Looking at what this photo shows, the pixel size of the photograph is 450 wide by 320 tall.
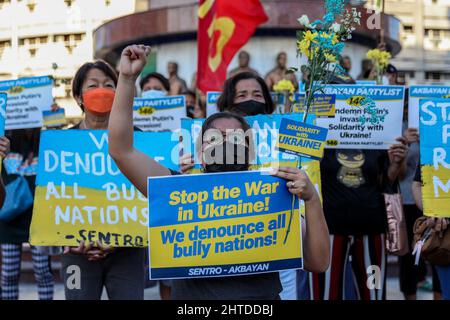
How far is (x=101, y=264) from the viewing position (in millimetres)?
3297

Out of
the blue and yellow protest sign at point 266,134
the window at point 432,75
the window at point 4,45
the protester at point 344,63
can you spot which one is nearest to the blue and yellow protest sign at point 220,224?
the blue and yellow protest sign at point 266,134

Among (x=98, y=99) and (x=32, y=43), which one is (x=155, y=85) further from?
(x=98, y=99)

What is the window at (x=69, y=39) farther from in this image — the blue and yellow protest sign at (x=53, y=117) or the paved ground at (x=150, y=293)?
the paved ground at (x=150, y=293)

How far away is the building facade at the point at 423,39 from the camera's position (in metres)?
27.1

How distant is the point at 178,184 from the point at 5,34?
8.38ft

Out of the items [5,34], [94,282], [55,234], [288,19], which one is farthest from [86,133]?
[288,19]

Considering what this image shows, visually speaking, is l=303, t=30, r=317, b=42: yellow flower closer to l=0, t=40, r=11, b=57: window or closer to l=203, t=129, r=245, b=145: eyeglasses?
l=203, t=129, r=245, b=145: eyeglasses

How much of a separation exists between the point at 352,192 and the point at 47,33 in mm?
2456

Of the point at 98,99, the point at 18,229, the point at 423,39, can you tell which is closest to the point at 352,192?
the point at 98,99

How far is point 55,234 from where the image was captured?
3385 millimetres

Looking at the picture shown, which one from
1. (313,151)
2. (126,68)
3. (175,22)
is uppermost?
(175,22)

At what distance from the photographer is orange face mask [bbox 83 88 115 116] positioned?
337 centimetres

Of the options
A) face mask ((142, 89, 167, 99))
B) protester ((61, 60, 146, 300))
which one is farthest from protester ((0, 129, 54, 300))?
protester ((61, 60, 146, 300))
